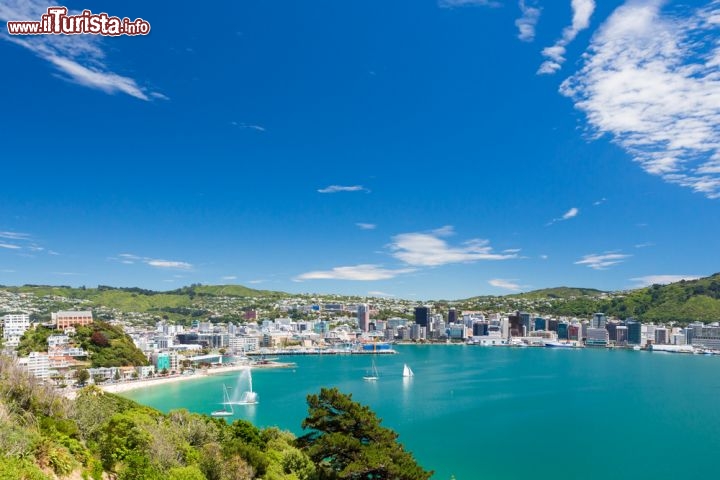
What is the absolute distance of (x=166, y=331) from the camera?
6494cm

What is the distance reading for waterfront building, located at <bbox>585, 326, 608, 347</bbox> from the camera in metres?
74.8

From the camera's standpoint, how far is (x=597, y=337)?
7575cm

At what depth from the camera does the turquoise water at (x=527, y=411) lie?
1625cm

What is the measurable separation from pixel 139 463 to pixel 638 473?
49.3 ft

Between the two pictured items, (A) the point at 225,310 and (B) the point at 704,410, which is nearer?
(B) the point at 704,410

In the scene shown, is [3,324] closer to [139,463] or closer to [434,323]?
[139,463]

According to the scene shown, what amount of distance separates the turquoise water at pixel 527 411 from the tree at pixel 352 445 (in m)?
8.16

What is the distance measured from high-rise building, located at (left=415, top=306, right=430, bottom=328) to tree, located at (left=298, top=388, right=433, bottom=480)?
77.9m

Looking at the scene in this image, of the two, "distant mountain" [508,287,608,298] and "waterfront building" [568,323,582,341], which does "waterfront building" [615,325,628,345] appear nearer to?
"waterfront building" [568,323,582,341]

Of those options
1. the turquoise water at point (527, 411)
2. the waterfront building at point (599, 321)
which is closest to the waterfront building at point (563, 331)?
the waterfront building at point (599, 321)

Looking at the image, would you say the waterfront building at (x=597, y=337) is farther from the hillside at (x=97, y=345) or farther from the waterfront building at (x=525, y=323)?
the hillside at (x=97, y=345)

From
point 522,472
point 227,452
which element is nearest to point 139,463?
point 227,452

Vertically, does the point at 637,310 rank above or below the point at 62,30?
below

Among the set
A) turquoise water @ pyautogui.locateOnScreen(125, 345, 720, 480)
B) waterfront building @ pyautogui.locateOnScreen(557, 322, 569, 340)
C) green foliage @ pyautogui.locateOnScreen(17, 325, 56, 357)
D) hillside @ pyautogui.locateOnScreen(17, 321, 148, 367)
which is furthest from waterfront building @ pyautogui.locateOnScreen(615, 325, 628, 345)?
green foliage @ pyautogui.locateOnScreen(17, 325, 56, 357)
